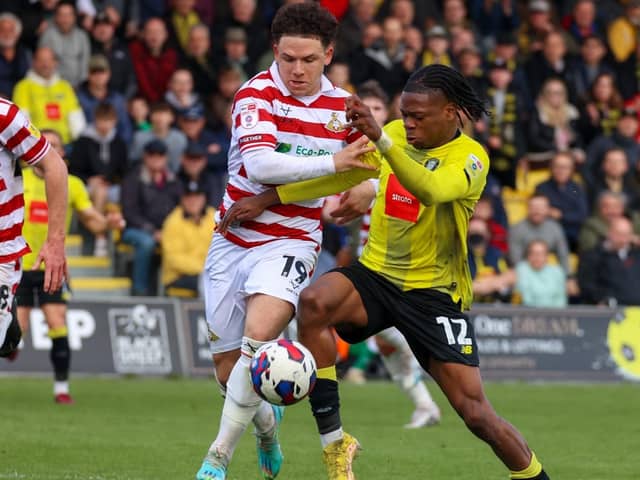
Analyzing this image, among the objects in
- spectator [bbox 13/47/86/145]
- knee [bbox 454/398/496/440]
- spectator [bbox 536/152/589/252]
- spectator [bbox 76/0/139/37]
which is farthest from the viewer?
spectator [bbox 536/152/589/252]

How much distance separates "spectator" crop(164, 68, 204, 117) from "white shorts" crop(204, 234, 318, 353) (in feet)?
34.5

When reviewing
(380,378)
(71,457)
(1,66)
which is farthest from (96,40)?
(71,457)

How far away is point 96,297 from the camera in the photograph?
16.4 m

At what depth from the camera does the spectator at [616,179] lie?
20191 millimetres

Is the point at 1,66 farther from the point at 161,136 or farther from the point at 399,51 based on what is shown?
the point at 399,51

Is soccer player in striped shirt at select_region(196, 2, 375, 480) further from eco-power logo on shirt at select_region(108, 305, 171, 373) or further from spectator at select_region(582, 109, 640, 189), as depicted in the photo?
spectator at select_region(582, 109, 640, 189)

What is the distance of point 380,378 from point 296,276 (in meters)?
9.93

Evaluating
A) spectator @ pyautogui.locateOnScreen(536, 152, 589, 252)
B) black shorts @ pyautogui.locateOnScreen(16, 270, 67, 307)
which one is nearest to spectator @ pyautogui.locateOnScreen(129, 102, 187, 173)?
black shorts @ pyautogui.locateOnScreen(16, 270, 67, 307)

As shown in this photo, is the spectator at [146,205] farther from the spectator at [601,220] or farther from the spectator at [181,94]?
the spectator at [601,220]

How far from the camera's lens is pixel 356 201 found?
816 cm

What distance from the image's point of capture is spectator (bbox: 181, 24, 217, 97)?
19141 millimetres

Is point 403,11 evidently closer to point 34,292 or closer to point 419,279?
point 34,292

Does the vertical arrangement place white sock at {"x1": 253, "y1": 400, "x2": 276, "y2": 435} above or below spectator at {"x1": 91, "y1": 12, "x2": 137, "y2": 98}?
below

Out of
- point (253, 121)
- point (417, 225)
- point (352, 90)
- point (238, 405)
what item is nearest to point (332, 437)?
point (238, 405)
